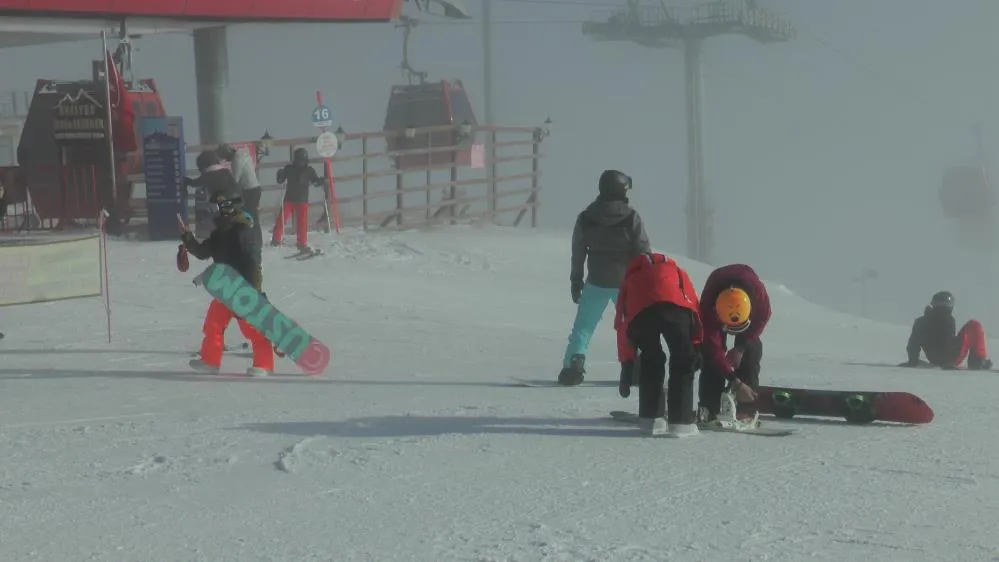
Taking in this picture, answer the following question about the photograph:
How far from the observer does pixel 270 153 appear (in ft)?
69.7

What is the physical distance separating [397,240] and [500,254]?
1.57 m

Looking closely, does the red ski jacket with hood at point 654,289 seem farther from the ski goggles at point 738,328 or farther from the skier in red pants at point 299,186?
the skier in red pants at point 299,186

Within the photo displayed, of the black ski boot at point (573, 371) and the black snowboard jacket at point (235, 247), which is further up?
the black snowboard jacket at point (235, 247)

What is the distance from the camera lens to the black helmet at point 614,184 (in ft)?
27.7

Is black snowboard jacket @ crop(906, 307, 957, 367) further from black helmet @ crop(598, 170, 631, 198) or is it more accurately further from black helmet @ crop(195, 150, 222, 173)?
black helmet @ crop(195, 150, 222, 173)

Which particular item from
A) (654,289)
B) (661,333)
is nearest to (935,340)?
(661,333)

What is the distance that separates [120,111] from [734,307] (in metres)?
15.3

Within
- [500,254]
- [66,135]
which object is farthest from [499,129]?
[66,135]

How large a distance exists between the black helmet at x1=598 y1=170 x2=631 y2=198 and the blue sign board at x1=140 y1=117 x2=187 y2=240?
11.3 meters

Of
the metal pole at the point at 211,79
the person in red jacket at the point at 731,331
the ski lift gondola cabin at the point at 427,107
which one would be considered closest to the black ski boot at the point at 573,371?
the person in red jacket at the point at 731,331

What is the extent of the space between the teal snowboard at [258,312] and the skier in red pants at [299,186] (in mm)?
8613

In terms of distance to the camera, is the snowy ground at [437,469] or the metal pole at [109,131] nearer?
the snowy ground at [437,469]

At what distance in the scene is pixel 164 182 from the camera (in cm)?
1878

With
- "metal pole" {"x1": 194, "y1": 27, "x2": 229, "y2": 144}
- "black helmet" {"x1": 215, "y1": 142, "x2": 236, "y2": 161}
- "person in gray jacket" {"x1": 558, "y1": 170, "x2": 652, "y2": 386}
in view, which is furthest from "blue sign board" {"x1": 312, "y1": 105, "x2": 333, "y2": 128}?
"person in gray jacket" {"x1": 558, "y1": 170, "x2": 652, "y2": 386}
